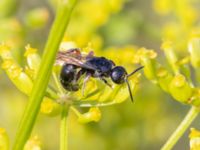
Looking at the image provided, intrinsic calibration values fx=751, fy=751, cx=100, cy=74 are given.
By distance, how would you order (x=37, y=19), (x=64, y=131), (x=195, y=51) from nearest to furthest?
(x=64, y=131) < (x=195, y=51) < (x=37, y=19)

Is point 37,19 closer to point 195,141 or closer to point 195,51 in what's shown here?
point 195,51

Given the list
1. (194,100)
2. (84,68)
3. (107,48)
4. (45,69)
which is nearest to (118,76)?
(84,68)

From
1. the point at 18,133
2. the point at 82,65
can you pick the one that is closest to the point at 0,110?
the point at 82,65

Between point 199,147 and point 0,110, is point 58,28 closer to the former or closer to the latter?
point 199,147

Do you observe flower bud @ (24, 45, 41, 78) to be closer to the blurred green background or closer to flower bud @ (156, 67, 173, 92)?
flower bud @ (156, 67, 173, 92)

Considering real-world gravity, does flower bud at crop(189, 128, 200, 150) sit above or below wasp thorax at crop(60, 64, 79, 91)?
below

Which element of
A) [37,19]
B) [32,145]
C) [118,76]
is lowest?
[32,145]

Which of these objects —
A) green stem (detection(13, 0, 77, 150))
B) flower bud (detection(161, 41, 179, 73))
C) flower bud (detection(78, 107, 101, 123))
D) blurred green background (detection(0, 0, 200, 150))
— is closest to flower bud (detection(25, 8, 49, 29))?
blurred green background (detection(0, 0, 200, 150))
